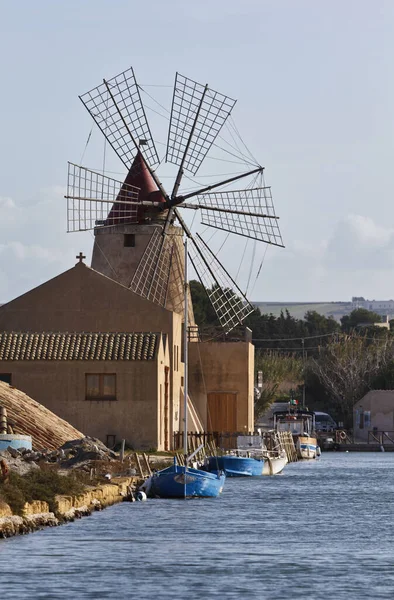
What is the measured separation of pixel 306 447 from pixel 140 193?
2097cm

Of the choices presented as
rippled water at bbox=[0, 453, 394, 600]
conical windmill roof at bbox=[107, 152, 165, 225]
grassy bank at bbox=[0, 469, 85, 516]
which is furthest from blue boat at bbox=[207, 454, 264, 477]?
grassy bank at bbox=[0, 469, 85, 516]

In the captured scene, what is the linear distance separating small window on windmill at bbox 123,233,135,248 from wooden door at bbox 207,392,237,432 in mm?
7047

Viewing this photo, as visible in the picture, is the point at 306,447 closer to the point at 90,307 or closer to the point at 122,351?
the point at 90,307

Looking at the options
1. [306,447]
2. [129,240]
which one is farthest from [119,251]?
[306,447]

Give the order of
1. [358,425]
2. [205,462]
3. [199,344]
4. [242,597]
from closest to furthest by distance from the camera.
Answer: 1. [242,597]
2. [205,462]
3. [199,344]
4. [358,425]

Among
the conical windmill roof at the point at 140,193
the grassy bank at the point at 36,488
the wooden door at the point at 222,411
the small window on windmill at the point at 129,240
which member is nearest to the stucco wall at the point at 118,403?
the wooden door at the point at 222,411

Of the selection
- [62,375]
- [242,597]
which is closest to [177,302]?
[62,375]

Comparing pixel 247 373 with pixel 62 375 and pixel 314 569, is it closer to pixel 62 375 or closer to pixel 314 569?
pixel 62 375

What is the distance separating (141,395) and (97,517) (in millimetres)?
19164

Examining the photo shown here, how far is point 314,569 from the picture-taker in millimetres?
27359

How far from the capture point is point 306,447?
8212 cm

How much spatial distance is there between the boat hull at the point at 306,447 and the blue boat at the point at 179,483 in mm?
38405

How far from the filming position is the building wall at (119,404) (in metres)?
54.7

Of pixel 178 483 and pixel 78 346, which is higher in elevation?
pixel 78 346
